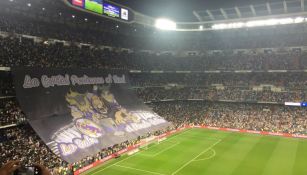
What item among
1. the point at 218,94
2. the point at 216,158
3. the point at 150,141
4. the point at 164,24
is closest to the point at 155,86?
the point at 218,94

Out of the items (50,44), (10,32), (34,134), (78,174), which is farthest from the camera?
(50,44)

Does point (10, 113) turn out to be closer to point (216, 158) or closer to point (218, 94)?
point (216, 158)

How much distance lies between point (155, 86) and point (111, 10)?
21886 millimetres

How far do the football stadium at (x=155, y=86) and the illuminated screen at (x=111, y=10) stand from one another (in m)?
0.18

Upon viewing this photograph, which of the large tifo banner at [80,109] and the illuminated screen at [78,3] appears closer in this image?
the large tifo banner at [80,109]

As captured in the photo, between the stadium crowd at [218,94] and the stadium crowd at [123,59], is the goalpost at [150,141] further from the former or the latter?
the stadium crowd at [123,59]

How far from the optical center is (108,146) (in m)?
39.9

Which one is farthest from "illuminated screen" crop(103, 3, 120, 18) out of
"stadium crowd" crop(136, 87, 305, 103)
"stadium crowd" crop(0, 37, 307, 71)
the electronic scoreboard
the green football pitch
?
the green football pitch

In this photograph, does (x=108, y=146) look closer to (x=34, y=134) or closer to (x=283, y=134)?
(x=34, y=134)

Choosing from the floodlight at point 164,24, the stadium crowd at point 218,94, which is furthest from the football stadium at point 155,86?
the floodlight at point 164,24

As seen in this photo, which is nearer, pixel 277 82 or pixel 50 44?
pixel 50 44

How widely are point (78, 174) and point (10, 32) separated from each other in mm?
22530

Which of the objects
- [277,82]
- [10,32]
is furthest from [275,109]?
[10,32]

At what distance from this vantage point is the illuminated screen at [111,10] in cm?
4847
